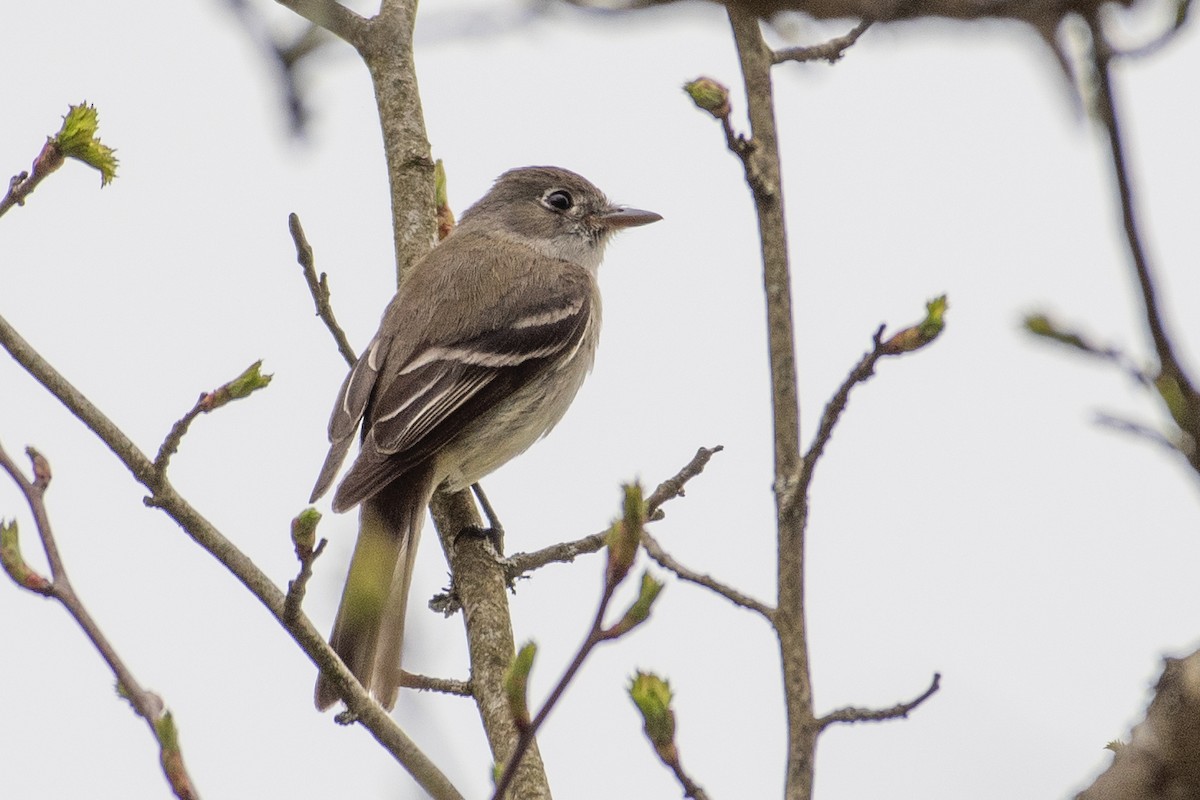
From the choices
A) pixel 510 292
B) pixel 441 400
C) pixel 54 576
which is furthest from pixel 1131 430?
pixel 510 292

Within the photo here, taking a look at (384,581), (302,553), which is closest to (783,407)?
(302,553)

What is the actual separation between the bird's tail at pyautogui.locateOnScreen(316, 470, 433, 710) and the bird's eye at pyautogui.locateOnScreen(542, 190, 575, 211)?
2687mm

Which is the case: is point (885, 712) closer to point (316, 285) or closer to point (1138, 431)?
point (1138, 431)

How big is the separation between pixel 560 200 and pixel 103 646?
18.8 ft

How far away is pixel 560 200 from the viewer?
26.6 ft

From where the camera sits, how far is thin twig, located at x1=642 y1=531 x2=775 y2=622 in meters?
2.88

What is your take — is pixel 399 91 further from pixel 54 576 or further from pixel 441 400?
pixel 54 576

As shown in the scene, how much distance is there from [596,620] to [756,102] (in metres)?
1.37

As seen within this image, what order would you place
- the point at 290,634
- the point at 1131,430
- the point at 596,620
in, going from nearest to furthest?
the point at 1131,430, the point at 596,620, the point at 290,634

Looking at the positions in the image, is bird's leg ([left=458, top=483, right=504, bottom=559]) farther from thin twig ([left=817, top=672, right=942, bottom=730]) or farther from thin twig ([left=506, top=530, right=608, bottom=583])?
thin twig ([left=817, top=672, right=942, bottom=730])

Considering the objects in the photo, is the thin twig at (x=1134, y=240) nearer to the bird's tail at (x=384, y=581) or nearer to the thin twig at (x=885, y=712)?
the thin twig at (x=885, y=712)

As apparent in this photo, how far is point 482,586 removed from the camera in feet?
16.5

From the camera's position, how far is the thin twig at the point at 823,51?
13.0 feet

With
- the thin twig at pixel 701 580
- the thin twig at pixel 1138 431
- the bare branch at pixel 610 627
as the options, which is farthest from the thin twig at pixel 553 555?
the thin twig at pixel 1138 431
